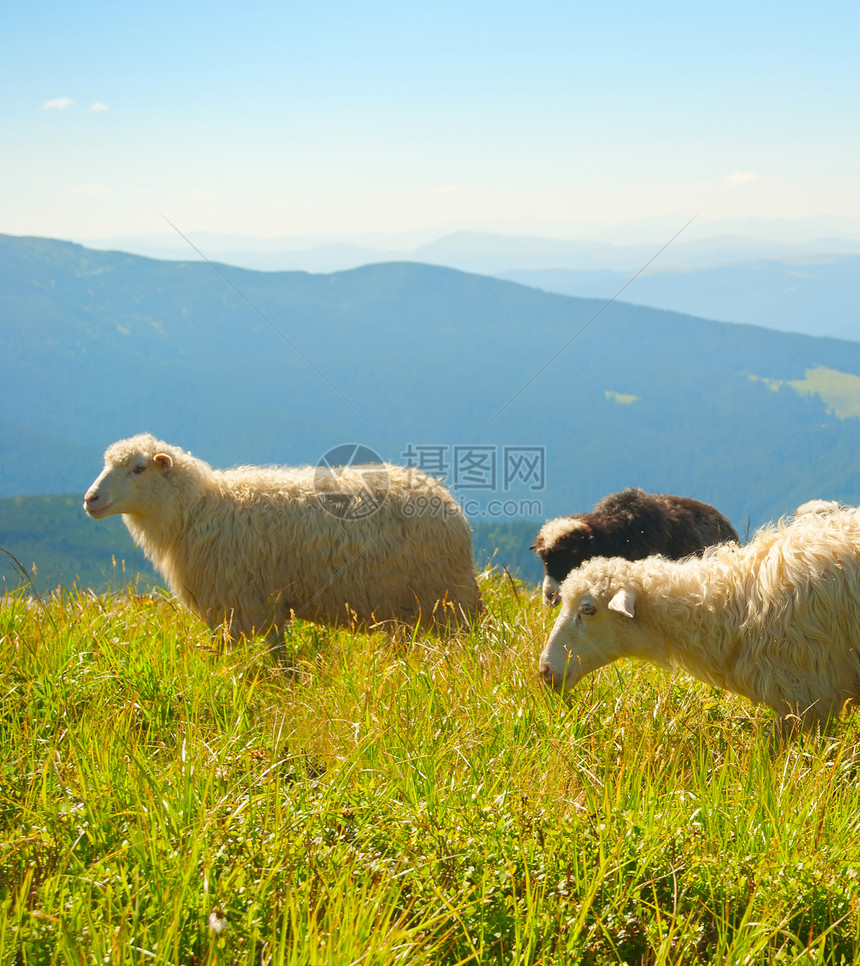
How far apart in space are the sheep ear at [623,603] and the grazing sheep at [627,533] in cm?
242

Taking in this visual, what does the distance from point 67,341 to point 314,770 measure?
8059 inches

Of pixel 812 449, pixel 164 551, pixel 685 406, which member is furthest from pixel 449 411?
pixel 164 551

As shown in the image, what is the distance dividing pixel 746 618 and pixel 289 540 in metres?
3.91

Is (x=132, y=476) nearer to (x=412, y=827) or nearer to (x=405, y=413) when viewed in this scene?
(x=412, y=827)

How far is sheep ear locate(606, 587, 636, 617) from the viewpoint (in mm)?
4227

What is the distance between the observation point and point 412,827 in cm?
315

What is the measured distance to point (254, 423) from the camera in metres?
163

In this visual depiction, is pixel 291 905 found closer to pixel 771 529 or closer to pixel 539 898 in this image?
pixel 539 898

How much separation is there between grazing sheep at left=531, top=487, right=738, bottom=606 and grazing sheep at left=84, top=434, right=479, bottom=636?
0.84 metres

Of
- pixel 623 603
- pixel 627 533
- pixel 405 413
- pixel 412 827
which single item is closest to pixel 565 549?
pixel 627 533
